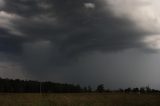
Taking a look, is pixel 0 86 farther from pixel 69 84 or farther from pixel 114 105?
pixel 114 105

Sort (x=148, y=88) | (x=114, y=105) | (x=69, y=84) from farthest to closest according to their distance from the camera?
(x=69, y=84)
(x=148, y=88)
(x=114, y=105)

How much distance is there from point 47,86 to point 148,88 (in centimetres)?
4907

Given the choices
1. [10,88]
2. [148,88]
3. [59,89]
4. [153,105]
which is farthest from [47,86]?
[153,105]

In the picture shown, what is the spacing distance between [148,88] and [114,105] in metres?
85.3

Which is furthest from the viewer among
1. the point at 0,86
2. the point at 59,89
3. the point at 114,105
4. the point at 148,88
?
the point at 59,89

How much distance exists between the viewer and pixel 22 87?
5074 inches

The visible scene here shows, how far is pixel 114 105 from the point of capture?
2509 cm

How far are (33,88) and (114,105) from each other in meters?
108

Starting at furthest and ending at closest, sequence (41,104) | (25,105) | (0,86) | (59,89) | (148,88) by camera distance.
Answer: (59,89) < (0,86) < (148,88) < (25,105) < (41,104)

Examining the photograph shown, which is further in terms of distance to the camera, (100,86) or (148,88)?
(100,86)

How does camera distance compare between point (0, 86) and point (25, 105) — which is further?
point (0, 86)

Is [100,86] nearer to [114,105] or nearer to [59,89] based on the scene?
[59,89]

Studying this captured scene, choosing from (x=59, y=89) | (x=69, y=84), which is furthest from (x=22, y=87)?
(x=69, y=84)

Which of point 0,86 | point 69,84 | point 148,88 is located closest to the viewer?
point 148,88
